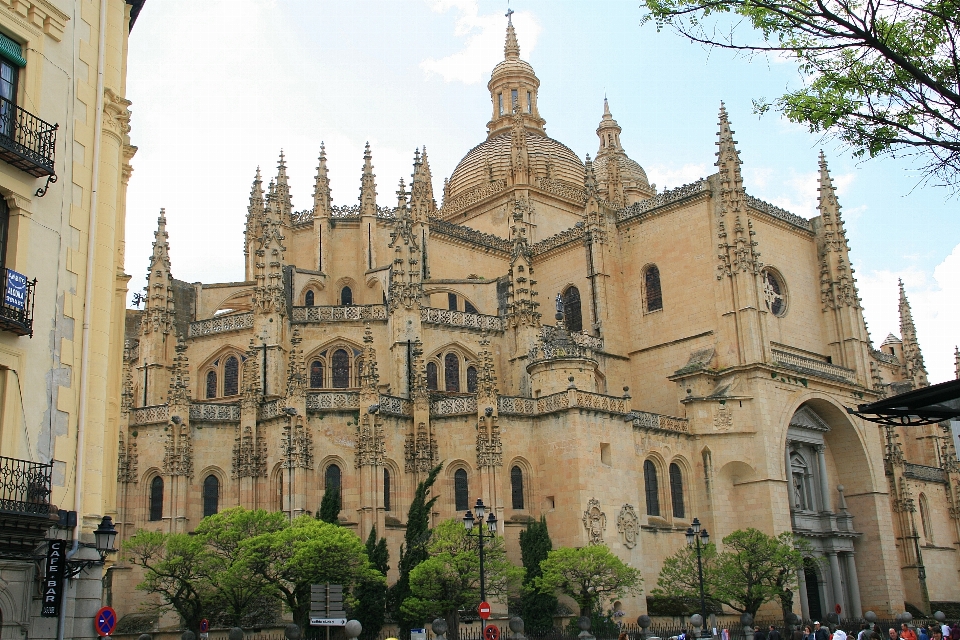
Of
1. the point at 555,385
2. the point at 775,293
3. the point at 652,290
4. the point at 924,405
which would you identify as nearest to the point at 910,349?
the point at 775,293

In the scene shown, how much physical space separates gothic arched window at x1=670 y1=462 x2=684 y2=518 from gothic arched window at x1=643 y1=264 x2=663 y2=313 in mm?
9042

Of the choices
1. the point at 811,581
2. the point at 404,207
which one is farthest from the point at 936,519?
the point at 404,207

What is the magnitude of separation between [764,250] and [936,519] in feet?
65.7

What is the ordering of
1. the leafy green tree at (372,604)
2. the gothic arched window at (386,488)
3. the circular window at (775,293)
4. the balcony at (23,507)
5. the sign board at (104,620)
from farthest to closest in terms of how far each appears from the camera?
the circular window at (775,293)
the gothic arched window at (386,488)
the leafy green tree at (372,604)
the sign board at (104,620)
the balcony at (23,507)

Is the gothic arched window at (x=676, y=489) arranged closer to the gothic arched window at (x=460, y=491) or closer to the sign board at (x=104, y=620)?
the gothic arched window at (x=460, y=491)

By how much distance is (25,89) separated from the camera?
15711mm

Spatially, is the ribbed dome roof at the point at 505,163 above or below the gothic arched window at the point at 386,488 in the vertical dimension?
above

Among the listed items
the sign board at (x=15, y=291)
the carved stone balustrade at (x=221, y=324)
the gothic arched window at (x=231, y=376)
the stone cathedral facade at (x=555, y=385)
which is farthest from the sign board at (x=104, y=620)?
the carved stone balustrade at (x=221, y=324)

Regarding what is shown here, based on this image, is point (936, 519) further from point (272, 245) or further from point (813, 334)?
point (272, 245)

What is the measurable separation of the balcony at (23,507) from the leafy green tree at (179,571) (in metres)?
19.2

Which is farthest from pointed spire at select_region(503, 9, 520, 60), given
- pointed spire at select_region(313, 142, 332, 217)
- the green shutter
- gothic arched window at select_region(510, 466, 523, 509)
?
the green shutter

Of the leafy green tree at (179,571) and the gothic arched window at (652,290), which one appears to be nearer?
the leafy green tree at (179,571)

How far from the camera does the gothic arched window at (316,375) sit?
44.4 metres

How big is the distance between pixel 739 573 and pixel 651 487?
530cm
